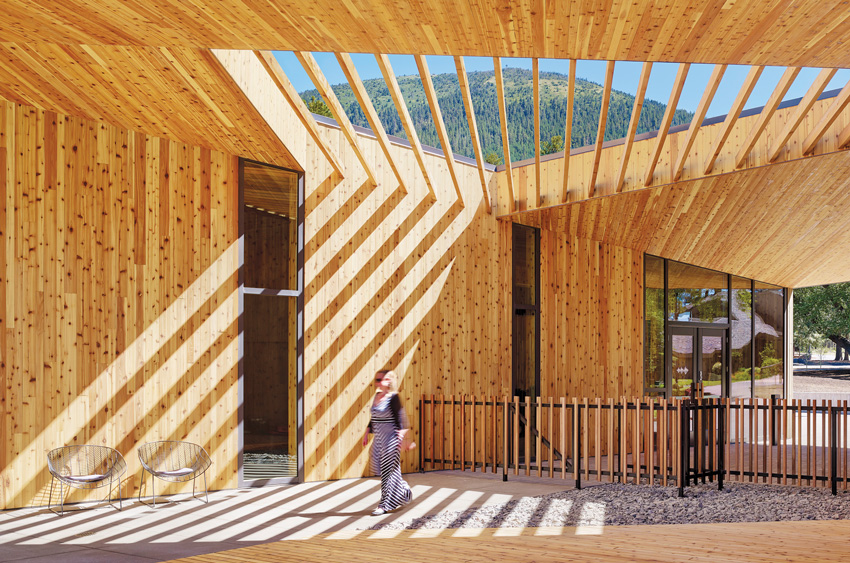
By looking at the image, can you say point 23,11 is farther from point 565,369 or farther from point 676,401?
point 565,369

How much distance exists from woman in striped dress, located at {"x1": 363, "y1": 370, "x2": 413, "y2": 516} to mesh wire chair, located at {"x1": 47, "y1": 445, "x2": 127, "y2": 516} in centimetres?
246

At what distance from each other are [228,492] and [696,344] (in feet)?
36.2

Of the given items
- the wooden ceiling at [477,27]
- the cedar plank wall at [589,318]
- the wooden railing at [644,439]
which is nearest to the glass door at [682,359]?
the cedar plank wall at [589,318]

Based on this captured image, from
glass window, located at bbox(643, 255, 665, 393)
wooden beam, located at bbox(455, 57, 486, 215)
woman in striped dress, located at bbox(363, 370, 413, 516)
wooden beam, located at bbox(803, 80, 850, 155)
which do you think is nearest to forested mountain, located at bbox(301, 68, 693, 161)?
glass window, located at bbox(643, 255, 665, 393)

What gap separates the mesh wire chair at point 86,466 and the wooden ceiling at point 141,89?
3323 millimetres

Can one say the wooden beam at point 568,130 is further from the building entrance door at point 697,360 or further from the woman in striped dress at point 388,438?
the building entrance door at point 697,360

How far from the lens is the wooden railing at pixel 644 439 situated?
29.1 ft

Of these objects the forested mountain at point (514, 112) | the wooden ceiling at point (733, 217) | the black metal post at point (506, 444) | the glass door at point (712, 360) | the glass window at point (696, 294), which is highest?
the forested mountain at point (514, 112)

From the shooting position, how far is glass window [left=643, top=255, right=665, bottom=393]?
14430 mm

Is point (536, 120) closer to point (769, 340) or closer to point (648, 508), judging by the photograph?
point (648, 508)

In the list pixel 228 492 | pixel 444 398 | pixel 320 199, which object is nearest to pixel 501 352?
pixel 444 398

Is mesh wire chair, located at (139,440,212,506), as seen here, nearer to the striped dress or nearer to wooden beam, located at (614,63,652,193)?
the striped dress

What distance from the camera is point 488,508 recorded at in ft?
24.1

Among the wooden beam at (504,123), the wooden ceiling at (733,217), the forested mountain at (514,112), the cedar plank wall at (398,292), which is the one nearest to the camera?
the wooden beam at (504,123)
